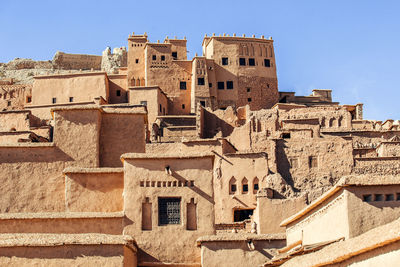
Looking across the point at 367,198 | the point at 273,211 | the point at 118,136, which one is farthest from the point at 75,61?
the point at 367,198

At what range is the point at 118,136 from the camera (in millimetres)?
21984

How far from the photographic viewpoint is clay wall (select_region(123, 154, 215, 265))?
742 inches

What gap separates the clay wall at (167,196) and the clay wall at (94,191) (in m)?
0.77

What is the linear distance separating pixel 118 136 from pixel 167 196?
3593 mm

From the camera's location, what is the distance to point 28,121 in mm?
41312

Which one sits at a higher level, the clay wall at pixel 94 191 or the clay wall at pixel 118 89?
the clay wall at pixel 118 89

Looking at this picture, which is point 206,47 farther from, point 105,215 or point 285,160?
point 105,215

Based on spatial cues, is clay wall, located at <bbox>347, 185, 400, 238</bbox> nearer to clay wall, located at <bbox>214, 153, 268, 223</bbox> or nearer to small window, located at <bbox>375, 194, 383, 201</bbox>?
small window, located at <bbox>375, 194, 383, 201</bbox>

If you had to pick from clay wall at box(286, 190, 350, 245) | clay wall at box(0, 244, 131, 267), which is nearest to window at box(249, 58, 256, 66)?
clay wall at box(286, 190, 350, 245)

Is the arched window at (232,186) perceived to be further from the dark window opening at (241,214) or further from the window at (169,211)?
the window at (169,211)

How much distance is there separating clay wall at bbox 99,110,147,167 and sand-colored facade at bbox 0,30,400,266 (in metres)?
0.03

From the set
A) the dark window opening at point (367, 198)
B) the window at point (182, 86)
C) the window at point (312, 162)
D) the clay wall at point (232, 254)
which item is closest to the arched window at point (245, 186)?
the window at point (312, 162)

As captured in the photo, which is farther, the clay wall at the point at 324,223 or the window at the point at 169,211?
the window at the point at 169,211

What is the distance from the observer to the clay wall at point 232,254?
18297 mm
